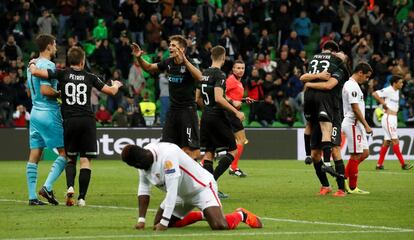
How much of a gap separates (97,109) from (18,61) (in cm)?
305

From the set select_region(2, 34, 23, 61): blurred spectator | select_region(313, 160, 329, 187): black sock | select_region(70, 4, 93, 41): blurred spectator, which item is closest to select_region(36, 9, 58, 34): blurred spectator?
select_region(70, 4, 93, 41): blurred spectator

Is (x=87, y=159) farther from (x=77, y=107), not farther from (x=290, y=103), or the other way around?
(x=290, y=103)

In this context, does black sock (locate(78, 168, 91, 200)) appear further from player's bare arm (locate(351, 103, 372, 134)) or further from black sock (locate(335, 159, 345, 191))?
player's bare arm (locate(351, 103, 372, 134))

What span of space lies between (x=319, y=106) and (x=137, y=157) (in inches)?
264

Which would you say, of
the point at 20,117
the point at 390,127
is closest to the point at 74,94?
the point at 390,127

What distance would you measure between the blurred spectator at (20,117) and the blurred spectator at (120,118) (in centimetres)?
274

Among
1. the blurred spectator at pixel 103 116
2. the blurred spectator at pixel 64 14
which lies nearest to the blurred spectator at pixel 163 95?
the blurred spectator at pixel 103 116

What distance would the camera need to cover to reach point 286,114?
3450cm

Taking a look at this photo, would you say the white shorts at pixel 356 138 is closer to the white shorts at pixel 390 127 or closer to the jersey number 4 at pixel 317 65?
the jersey number 4 at pixel 317 65

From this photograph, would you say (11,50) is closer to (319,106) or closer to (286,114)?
(286,114)

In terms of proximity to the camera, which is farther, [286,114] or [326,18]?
[326,18]

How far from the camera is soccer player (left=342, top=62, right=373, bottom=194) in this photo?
18.5 m

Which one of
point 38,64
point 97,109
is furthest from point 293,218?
point 97,109

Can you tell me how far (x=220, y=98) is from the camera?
17125 millimetres
